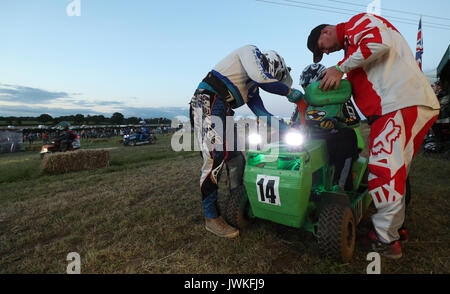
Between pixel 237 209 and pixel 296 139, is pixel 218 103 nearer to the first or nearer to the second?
pixel 296 139

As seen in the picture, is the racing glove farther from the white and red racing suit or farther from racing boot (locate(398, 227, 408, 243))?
racing boot (locate(398, 227, 408, 243))

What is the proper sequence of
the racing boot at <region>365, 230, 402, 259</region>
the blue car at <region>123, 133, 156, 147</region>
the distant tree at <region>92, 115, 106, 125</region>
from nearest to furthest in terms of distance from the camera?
the racing boot at <region>365, 230, 402, 259</region>
the blue car at <region>123, 133, 156, 147</region>
the distant tree at <region>92, 115, 106, 125</region>

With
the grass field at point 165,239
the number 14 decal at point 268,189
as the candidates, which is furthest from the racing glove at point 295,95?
the grass field at point 165,239

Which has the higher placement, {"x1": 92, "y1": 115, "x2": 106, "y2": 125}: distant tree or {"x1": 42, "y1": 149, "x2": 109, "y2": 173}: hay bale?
{"x1": 92, "y1": 115, "x2": 106, "y2": 125}: distant tree

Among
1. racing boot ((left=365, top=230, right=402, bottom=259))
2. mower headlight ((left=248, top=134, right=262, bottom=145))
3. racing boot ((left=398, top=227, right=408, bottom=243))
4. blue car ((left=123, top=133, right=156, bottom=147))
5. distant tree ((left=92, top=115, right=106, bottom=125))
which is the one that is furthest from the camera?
distant tree ((left=92, top=115, right=106, bottom=125))

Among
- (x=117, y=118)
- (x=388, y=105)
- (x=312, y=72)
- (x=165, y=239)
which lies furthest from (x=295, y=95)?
(x=117, y=118)

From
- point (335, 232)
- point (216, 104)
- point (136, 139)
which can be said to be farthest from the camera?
point (136, 139)

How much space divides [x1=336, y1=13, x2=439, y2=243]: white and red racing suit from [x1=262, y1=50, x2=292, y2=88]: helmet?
755 millimetres

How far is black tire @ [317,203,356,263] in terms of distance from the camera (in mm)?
1786

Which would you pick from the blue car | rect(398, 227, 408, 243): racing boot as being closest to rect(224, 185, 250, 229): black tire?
rect(398, 227, 408, 243): racing boot

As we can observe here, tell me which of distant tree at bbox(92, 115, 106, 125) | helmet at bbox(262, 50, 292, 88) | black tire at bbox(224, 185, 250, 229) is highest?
distant tree at bbox(92, 115, 106, 125)

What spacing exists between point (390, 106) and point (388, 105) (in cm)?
2

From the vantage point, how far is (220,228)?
252 centimetres
